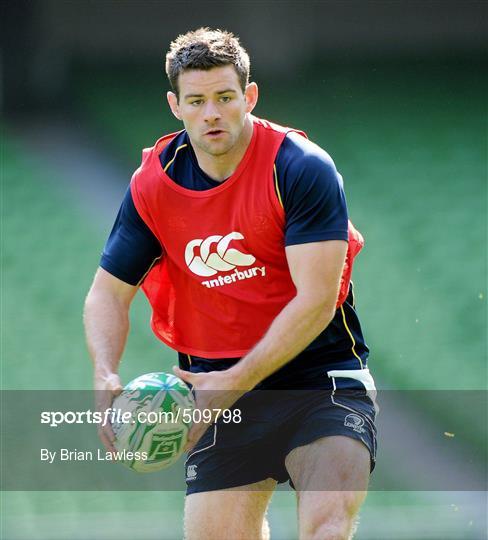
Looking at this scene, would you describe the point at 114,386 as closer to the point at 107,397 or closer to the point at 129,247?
the point at 107,397

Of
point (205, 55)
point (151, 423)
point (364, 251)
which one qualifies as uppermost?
point (205, 55)

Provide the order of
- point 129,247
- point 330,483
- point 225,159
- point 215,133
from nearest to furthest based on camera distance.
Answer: point 330,483 → point 215,133 → point 225,159 → point 129,247

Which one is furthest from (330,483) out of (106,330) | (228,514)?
(106,330)

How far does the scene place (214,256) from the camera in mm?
3914

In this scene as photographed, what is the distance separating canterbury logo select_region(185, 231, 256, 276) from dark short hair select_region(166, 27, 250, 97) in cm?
53

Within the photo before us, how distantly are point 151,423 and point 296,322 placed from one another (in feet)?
1.91

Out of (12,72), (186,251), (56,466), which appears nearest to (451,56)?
(12,72)

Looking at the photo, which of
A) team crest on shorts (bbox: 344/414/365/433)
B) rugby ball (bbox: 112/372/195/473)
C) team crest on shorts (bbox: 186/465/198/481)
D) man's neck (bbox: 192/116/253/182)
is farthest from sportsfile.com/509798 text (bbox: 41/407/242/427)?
man's neck (bbox: 192/116/253/182)

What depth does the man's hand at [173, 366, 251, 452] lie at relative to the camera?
367 centimetres

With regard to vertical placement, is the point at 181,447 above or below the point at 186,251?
below

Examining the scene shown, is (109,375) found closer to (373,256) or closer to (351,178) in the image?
(373,256)

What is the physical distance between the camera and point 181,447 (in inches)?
147

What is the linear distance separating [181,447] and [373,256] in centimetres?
433

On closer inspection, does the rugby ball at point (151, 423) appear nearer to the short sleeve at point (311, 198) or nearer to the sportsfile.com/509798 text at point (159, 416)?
the sportsfile.com/509798 text at point (159, 416)
